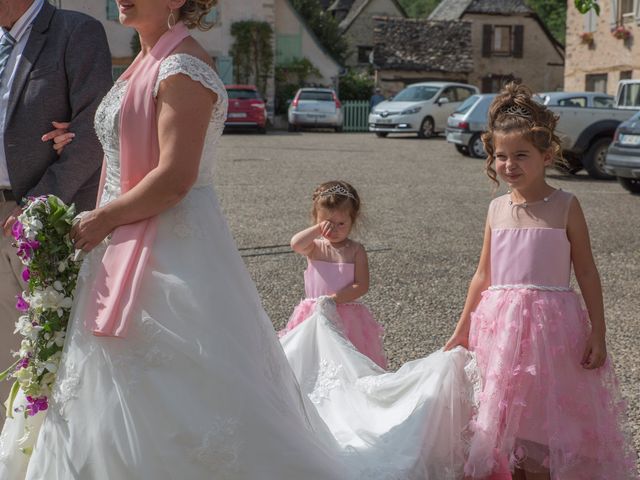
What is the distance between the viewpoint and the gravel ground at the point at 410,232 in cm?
658

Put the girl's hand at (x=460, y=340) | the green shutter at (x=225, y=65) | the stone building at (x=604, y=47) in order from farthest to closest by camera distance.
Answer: the green shutter at (x=225, y=65) → the stone building at (x=604, y=47) → the girl's hand at (x=460, y=340)

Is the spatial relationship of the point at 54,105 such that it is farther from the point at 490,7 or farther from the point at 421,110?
the point at 490,7

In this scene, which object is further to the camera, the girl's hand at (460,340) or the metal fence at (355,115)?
the metal fence at (355,115)

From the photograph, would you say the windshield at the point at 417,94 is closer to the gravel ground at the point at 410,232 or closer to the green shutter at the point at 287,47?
the gravel ground at the point at 410,232

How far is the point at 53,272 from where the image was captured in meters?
2.99

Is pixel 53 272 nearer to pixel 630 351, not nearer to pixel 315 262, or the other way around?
pixel 315 262

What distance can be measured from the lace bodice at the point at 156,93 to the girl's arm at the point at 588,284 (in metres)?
1.38

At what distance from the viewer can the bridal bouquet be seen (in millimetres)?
2945

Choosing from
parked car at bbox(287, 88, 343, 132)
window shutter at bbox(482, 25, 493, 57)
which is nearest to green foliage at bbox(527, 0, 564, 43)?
window shutter at bbox(482, 25, 493, 57)

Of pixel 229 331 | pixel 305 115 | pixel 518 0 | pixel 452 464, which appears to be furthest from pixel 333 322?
pixel 518 0

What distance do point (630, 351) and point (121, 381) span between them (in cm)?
399

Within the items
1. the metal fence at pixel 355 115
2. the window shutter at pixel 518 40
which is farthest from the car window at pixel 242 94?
the window shutter at pixel 518 40

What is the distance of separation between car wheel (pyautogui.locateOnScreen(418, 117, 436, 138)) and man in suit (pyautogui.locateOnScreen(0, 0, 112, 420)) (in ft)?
86.7

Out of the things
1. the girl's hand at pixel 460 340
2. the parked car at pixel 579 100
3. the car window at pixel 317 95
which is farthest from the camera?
the car window at pixel 317 95
